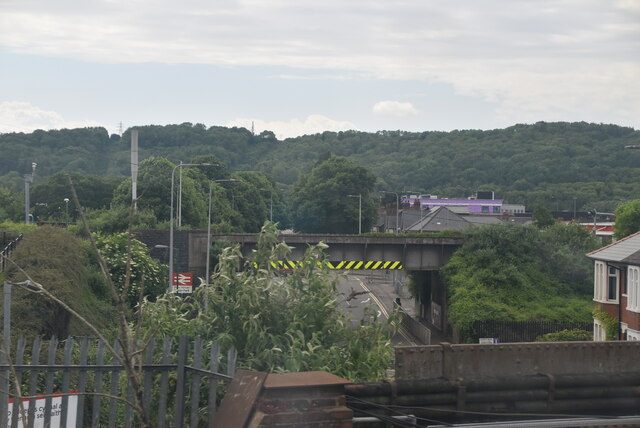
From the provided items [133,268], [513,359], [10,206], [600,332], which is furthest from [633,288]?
[10,206]

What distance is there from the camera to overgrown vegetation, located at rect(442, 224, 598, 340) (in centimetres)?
5053

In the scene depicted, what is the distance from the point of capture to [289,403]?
615cm

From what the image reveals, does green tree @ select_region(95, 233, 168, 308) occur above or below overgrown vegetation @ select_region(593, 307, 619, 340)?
above

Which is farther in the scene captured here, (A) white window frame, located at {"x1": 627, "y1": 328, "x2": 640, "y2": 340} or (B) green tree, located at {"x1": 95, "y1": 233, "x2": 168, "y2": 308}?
(B) green tree, located at {"x1": 95, "y1": 233, "x2": 168, "y2": 308}

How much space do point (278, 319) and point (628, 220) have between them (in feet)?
182

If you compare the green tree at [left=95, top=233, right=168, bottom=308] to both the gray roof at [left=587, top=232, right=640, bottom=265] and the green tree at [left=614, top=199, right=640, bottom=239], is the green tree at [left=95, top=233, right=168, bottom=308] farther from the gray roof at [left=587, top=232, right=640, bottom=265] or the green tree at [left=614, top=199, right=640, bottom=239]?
the green tree at [left=614, top=199, right=640, bottom=239]

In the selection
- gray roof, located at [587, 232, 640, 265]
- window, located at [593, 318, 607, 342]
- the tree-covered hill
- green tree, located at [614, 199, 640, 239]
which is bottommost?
window, located at [593, 318, 607, 342]

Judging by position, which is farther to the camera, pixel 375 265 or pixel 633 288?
pixel 375 265

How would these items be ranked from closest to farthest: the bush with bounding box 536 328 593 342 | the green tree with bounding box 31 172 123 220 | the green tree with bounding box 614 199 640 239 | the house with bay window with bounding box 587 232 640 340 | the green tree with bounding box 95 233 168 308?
1. the house with bay window with bounding box 587 232 640 340
2. the green tree with bounding box 95 233 168 308
3. the bush with bounding box 536 328 593 342
4. the green tree with bounding box 614 199 640 239
5. the green tree with bounding box 31 172 123 220

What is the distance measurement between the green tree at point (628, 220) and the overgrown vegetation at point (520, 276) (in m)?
3.65

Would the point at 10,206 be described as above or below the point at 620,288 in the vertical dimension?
above

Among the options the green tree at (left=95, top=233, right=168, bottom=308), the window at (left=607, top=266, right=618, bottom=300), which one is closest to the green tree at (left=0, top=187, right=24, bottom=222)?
the green tree at (left=95, top=233, right=168, bottom=308)

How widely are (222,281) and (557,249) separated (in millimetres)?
50010

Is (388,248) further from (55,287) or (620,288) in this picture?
(55,287)
